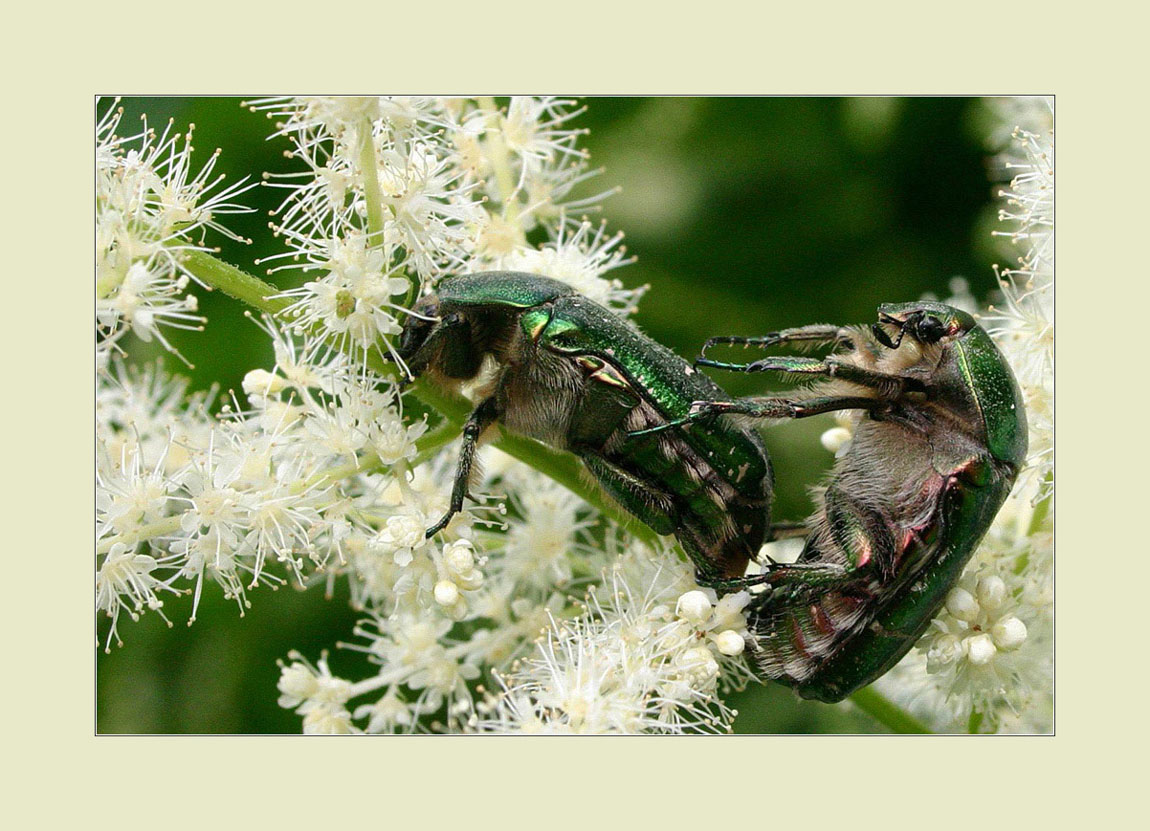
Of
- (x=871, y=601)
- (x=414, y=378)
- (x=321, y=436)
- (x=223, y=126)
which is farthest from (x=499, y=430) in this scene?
(x=223, y=126)

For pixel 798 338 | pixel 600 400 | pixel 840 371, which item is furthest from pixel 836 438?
pixel 600 400

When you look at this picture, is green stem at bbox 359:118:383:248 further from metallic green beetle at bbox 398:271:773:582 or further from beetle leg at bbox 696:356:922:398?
beetle leg at bbox 696:356:922:398

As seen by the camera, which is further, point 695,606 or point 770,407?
point 695,606

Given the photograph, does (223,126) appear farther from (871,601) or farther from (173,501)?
(871,601)

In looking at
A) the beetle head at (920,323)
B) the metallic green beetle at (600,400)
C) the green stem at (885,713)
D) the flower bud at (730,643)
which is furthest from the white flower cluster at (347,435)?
the beetle head at (920,323)

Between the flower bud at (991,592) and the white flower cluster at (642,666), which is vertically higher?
the flower bud at (991,592)

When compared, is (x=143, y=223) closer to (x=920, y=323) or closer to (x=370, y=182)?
(x=370, y=182)

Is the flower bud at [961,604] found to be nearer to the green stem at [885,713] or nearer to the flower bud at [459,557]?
the green stem at [885,713]

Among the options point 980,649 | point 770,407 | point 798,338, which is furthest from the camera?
point 798,338
